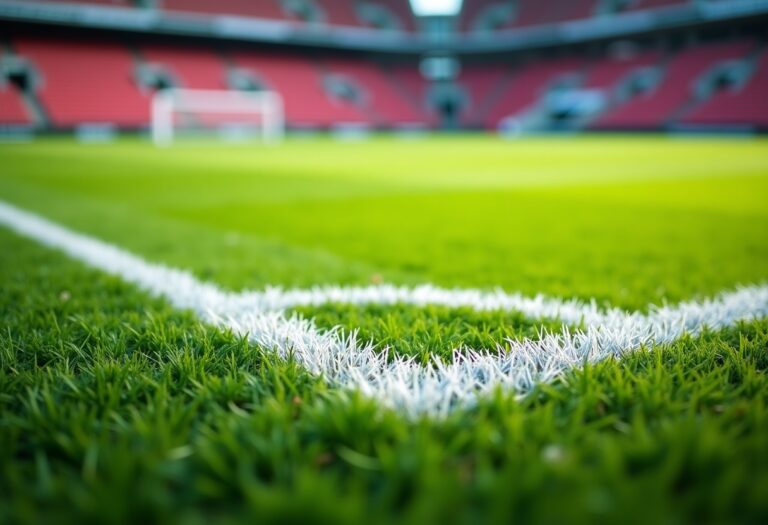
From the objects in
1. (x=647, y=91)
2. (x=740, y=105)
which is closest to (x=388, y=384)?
(x=740, y=105)

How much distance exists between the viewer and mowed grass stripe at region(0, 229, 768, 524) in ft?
2.63

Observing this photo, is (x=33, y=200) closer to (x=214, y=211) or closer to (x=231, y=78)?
(x=214, y=211)

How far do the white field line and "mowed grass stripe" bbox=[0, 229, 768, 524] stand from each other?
74 millimetres

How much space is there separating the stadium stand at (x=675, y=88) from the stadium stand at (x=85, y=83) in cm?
2432

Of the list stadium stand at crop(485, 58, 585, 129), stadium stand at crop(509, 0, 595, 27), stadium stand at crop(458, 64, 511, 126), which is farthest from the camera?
stadium stand at crop(458, 64, 511, 126)

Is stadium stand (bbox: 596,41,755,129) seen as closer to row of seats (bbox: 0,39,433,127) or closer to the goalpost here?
row of seats (bbox: 0,39,433,127)

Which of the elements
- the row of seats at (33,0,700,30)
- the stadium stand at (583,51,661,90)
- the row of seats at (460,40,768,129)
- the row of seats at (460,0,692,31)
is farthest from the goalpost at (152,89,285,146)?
the stadium stand at (583,51,661,90)

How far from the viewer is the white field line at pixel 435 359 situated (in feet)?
4.24

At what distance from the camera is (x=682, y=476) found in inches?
36.3

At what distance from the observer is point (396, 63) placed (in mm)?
40344

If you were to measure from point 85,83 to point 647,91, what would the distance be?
2753 centimetres

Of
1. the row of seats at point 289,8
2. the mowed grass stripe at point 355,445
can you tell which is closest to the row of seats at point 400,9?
the row of seats at point 289,8

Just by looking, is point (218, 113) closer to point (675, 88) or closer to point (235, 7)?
point (235, 7)

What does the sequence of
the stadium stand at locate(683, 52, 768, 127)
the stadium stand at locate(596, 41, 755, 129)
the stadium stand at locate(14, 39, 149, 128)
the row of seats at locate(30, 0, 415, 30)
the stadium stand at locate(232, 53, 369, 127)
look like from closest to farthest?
the stadium stand at locate(683, 52, 768, 127) → the stadium stand at locate(14, 39, 149, 128) → the stadium stand at locate(596, 41, 755, 129) → the row of seats at locate(30, 0, 415, 30) → the stadium stand at locate(232, 53, 369, 127)
